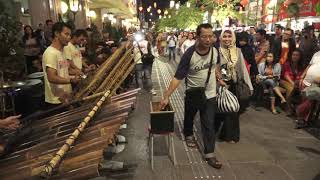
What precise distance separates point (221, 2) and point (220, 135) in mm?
14621

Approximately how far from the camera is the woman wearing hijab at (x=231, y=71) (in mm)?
6391

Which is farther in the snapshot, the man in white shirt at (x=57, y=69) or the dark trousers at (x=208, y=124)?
the dark trousers at (x=208, y=124)

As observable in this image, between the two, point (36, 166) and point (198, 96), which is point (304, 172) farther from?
point (36, 166)

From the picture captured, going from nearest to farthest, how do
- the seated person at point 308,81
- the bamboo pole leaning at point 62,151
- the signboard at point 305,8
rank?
the bamboo pole leaning at point 62,151 → the seated person at point 308,81 → the signboard at point 305,8

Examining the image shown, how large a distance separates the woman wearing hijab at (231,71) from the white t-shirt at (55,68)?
116 inches

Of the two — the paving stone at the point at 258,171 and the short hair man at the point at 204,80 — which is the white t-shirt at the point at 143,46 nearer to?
the short hair man at the point at 204,80

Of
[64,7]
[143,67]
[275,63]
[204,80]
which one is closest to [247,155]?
[204,80]

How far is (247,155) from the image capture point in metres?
5.85

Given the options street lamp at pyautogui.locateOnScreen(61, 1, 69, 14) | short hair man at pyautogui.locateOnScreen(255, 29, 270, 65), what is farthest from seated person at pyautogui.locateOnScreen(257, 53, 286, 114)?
street lamp at pyautogui.locateOnScreen(61, 1, 69, 14)

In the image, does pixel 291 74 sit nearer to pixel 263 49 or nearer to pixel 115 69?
pixel 263 49

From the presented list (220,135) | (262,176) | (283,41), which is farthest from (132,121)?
(283,41)

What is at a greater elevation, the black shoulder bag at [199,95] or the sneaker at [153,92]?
the black shoulder bag at [199,95]

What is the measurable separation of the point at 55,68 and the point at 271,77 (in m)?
5.83

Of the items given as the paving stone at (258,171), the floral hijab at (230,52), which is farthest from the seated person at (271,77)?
the paving stone at (258,171)
